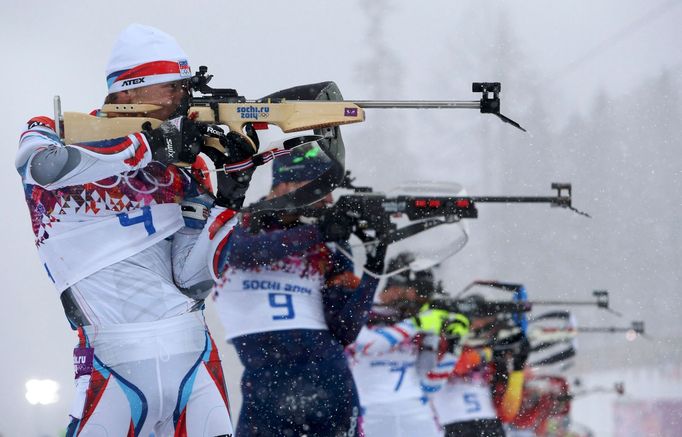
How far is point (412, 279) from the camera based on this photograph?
7125 mm

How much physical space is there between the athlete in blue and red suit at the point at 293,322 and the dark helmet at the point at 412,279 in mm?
2173

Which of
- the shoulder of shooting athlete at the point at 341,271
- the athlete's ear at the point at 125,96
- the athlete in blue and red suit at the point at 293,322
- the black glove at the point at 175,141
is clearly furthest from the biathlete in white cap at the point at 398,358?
the black glove at the point at 175,141

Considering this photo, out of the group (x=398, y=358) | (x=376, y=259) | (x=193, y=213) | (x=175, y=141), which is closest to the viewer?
(x=175, y=141)

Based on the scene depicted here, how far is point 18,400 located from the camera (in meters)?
8.77

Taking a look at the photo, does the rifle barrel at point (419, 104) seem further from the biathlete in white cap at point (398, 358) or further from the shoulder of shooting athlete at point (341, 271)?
the biathlete in white cap at point (398, 358)

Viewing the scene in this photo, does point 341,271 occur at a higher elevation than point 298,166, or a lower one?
lower

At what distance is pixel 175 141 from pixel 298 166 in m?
1.78

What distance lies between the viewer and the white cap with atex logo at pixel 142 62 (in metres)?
3.23

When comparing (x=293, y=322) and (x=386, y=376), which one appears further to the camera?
(x=386, y=376)

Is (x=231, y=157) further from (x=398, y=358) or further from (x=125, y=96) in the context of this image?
(x=398, y=358)

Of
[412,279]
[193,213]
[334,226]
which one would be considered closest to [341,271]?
[334,226]

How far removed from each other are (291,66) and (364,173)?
12.0 meters

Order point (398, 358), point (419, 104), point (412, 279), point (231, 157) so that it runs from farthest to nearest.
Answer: point (412, 279) < point (398, 358) < point (419, 104) < point (231, 157)

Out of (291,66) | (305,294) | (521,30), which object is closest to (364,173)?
(521,30)
